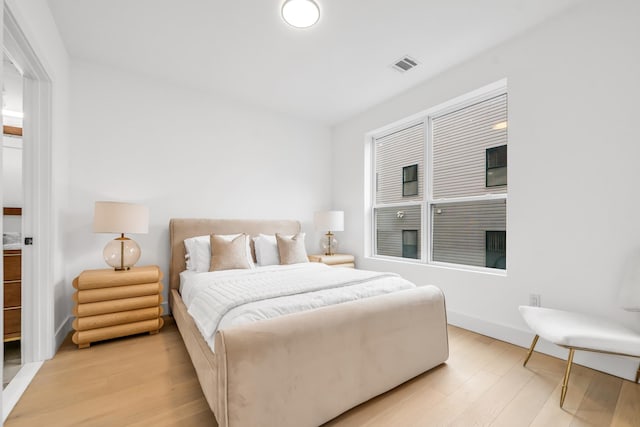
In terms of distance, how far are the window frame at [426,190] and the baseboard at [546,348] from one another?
1.62 ft

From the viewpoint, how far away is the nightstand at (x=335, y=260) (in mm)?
3711

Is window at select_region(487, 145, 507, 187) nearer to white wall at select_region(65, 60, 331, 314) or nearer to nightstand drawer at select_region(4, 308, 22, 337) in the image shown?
white wall at select_region(65, 60, 331, 314)

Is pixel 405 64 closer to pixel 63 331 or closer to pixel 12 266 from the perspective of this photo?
pixel 12 266

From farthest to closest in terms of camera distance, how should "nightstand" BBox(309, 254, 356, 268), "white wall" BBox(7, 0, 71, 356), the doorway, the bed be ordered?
"nightstand" BBox(309, 254, 356, 268), the doorway, "white wall" BBox(7, 0, 71, 356), the bed

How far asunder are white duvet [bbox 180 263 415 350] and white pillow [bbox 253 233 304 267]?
0.61 m

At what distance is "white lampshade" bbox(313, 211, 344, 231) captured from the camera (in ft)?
12.9

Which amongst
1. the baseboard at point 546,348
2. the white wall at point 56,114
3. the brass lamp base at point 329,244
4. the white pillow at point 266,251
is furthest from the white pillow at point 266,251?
the baseboard at point 546,348

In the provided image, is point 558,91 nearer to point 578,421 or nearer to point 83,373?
point 578,421

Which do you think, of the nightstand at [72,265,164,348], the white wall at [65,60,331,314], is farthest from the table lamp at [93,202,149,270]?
the white wall at [65,60,331,314]

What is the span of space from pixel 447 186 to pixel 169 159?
10.6ft

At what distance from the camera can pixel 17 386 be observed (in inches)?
70.3

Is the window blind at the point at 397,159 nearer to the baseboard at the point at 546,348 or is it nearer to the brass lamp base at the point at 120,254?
the baseboard at the point at 546,348

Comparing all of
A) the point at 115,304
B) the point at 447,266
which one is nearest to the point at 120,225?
the point at 115,304

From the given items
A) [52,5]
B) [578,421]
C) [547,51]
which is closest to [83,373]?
[52,5]
